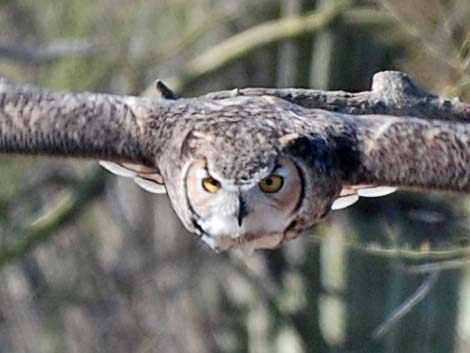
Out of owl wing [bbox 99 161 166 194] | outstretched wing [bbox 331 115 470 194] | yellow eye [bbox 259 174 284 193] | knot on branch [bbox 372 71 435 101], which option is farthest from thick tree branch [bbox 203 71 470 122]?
yellow eye [bbox 259 174 284 193]

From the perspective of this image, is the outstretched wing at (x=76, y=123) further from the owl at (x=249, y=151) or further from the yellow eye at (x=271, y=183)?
the yellow eye at (x=271, y=183)

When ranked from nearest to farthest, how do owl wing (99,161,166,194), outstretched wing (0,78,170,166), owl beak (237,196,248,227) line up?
owl beak (237,196,248,227), outstretched wing (0,78,170,166), owl wing (99,161,166,194)

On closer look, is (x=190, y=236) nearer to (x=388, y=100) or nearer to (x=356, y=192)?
(x=356, y=192)

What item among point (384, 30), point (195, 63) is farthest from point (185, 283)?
point (384, 30)

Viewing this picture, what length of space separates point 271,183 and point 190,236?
18.7 ft

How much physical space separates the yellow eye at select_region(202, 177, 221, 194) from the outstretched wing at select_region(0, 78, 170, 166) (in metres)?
0.23

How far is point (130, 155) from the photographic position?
3.40 meters

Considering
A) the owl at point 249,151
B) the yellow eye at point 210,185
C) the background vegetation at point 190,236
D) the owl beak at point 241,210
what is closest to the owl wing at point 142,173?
the owl at point 249,151

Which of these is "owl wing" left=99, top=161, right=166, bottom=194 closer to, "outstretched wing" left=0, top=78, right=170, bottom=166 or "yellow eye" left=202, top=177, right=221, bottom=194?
"outstretched wing" left=0, top=78, right=170, bottom=166

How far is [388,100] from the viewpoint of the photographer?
11.4 feet

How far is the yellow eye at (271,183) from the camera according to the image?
3197mm

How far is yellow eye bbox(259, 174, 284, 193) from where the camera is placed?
3197 millimetres

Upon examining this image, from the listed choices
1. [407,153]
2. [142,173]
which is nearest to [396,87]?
[407,153]

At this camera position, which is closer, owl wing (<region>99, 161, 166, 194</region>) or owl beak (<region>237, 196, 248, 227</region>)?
owl beak (<region>237, 196, 248, 227</region>)
